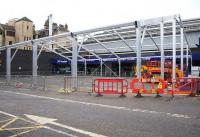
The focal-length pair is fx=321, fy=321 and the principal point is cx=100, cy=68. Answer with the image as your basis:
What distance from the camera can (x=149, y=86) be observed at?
61.1ft

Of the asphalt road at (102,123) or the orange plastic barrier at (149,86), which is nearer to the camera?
the asphalt road at (102,123)

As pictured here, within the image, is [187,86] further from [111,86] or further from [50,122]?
[50,122]

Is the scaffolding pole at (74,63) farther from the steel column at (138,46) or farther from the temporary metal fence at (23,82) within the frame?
the steel column at (138,46)

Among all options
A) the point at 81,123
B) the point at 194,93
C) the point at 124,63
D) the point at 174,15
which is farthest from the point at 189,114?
the point at 124,63

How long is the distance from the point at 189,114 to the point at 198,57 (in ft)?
117

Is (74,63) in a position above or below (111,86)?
above

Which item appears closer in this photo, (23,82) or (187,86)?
(187,86)

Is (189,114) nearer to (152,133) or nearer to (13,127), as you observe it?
(152,133)

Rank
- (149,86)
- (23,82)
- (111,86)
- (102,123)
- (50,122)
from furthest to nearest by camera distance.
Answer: (23,82), (111,86), (149,86), (50,122), (102,123)

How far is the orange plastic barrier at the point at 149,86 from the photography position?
1797 cm

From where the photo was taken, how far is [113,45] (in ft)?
144

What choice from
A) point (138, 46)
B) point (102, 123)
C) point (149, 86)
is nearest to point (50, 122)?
point (102, 123)

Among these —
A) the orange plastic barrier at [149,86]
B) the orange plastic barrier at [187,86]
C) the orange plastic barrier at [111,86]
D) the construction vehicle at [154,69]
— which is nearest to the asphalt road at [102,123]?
the orange plastic barrier at [187,86]

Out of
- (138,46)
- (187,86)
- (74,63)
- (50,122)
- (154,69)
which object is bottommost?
(50,122)
